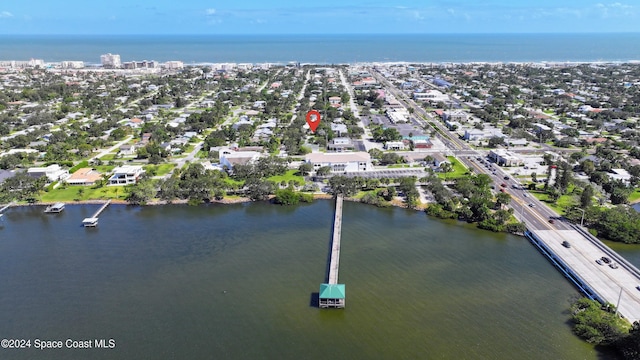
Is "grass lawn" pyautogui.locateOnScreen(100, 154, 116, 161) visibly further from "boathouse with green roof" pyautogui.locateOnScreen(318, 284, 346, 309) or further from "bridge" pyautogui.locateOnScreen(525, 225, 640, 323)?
"bridge" pyautogui.locateOnScreen(525, 225, 640, 323)

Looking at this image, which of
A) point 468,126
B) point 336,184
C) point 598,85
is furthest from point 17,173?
point 598,85

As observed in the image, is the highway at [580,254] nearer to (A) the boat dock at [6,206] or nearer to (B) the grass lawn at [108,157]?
(B) the grass lawn at [108,157]

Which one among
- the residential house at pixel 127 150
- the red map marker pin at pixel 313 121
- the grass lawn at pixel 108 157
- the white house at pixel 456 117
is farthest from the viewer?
→ the white house at pixel 456 117

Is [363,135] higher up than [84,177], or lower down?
higher up

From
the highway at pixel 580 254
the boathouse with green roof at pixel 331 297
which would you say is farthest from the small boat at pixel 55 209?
the highway at pixel 580 254

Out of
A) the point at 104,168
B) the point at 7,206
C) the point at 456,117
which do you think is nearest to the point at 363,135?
the point at 456,117

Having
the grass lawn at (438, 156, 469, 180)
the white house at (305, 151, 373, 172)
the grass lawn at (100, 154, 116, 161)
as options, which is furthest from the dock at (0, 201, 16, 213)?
the grass lawn at (438, 156, 469, 180)

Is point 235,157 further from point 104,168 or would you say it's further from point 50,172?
point 50,172
